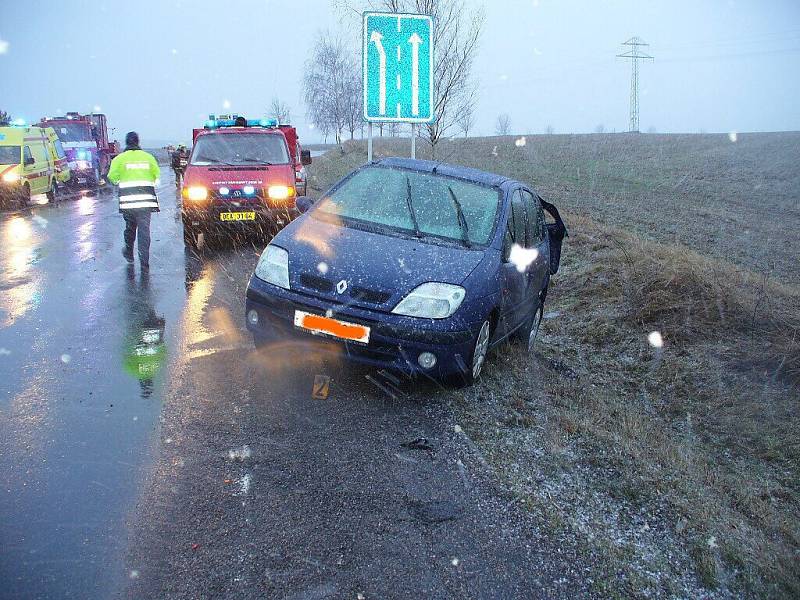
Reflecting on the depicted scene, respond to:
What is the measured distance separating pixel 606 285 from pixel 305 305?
5.10m

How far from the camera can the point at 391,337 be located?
4578mm

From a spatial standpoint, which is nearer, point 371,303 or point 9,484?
point 9,484

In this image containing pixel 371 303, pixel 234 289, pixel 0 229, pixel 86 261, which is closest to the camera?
pixel 371 303

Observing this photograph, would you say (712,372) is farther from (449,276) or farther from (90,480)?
(90,480)

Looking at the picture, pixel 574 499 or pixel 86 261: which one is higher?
pixel 86 261

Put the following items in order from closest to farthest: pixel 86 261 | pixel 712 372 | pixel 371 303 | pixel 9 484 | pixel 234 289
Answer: pixel 9 484
pixel 371 303
pixel 712 372
pixel 234 289
pixel 86 261

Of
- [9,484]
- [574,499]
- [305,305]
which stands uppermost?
[305,305]

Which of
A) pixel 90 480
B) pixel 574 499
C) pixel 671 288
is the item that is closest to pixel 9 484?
pixel 90 480

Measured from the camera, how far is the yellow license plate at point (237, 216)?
11078 millimetres

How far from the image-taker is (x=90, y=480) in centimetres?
340

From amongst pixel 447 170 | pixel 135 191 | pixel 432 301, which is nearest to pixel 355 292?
pixel 432 301

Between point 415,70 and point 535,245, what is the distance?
5.59 metres

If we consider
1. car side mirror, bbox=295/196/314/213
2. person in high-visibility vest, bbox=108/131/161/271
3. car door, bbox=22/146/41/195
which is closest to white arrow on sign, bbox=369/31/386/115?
person in high-visibility vest, bbox=108/131/161/271

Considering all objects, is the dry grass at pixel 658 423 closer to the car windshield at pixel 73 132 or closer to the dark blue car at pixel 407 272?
the dark blue car at pixel 407 272
